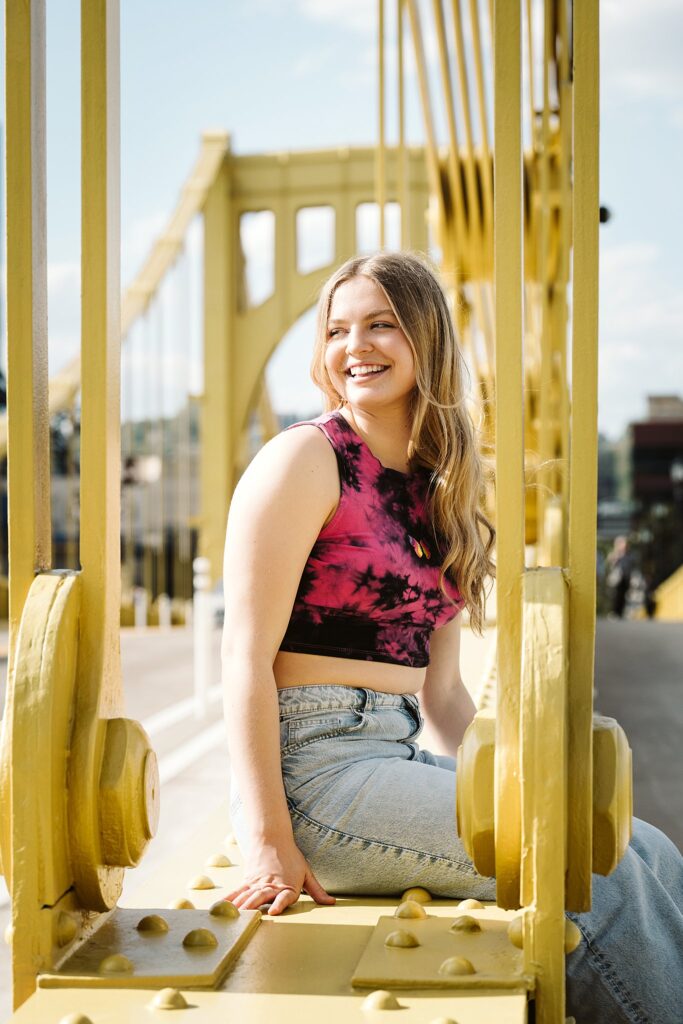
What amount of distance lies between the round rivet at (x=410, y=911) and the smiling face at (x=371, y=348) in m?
0.65

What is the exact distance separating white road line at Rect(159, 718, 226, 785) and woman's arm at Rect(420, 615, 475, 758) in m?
2.66

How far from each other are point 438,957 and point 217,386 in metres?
20.7

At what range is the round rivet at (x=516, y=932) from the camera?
44.6 inches

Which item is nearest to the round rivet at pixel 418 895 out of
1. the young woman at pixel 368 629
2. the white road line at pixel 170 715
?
the young woman at pixel 368 629

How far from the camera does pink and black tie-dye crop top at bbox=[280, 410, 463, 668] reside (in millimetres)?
1442

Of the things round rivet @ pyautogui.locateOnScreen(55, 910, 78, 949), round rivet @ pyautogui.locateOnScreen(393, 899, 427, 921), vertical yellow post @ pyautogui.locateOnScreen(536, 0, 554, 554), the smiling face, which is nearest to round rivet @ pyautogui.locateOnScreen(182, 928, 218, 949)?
round rivet @ pyautogui.locateOnScreen(55, 910, 78, 949)

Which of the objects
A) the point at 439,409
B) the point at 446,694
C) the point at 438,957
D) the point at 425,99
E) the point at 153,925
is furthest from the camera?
the point at 425,99

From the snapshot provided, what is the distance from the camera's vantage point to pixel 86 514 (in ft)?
3.95

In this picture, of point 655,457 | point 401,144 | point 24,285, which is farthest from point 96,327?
point 655,457

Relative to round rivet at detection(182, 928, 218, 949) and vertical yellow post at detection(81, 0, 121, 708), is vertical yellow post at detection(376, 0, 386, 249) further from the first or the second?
round rivet at detection(182, 928, 218, 949)

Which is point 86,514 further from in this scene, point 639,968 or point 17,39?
point 639,968

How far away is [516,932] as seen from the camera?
1.14 m

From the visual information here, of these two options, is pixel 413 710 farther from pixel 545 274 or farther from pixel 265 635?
pixel 545 274

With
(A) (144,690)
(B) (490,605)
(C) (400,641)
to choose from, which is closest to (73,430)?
(A) (144,690)
